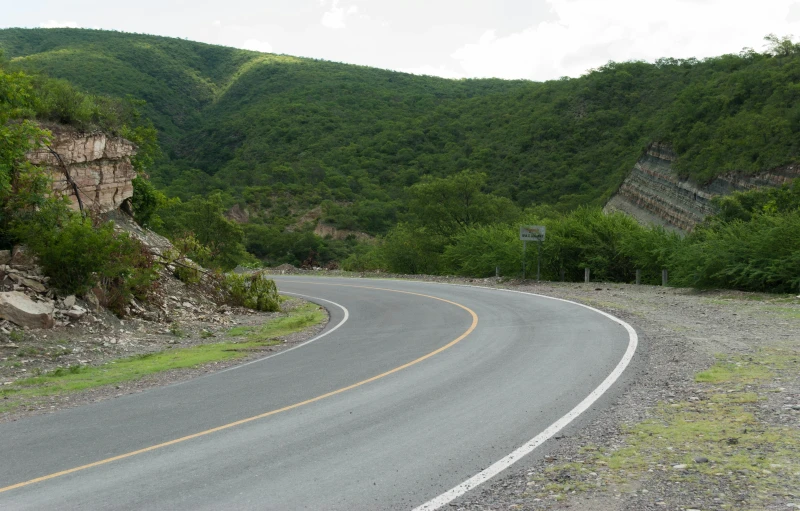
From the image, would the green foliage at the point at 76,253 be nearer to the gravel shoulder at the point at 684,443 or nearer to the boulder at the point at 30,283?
the boulder at the point at 30,283

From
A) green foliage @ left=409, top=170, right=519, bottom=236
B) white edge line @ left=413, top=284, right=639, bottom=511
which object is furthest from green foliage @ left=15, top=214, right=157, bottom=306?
green foliage @ left=409, top=170, right=519, bottom=236

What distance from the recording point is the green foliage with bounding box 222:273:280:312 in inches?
886

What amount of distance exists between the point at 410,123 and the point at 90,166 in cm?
7739

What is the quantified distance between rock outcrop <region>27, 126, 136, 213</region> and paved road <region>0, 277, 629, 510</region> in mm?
8832

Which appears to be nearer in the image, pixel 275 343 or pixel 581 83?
pixel 275 343

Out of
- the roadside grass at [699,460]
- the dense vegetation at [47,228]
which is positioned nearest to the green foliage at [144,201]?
the dense vegetation at [47,228]

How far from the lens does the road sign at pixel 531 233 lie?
3136 centimetres

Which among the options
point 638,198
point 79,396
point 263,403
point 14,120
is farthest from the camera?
point 638,198

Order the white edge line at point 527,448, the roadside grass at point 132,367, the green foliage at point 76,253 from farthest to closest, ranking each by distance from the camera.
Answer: the green foliage at point 76,253 → the roadside grass at point 132,367 → the white edge line at point 527,448

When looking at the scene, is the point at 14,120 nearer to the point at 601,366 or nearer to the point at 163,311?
the point at 163,311

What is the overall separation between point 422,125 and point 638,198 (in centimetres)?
4389

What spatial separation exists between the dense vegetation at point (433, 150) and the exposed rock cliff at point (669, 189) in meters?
0.99

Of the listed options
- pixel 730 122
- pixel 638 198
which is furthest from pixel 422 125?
pixel 730 122

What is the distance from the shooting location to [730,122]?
48188 mm
